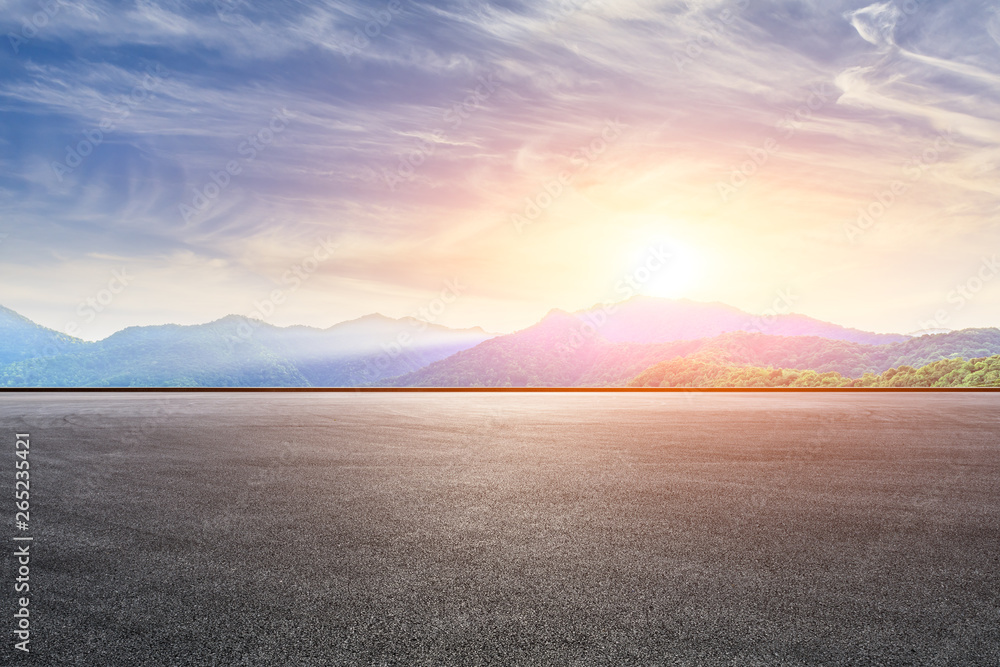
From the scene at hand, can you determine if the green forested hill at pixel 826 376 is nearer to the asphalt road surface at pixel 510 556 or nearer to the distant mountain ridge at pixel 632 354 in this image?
the distant mountain ridge at pixel 632 354

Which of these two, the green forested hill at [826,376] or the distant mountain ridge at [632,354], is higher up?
the distant mountain ridge at [632,354]

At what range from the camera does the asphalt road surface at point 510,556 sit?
2.72 metres

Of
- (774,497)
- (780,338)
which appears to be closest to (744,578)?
(774,497)

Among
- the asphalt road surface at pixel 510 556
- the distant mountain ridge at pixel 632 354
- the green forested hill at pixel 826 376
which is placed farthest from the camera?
the distant mountain ridge at pixel 632 354

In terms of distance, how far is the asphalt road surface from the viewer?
2.72 m

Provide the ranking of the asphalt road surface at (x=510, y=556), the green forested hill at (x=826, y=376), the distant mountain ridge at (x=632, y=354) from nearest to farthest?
the asphalt road surface at (x=510, y=556)
the green forested hill at (x=826, y=376)
the distant mountain ridge at (x=632, y=354)

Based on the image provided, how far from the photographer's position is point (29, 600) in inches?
127

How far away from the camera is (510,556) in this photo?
3.83 m

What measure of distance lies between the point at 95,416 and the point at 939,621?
14.5m

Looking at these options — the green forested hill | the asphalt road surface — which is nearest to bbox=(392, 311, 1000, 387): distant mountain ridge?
the green forested hill

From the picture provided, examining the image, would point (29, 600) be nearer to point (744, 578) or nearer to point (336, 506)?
point (336, 506)

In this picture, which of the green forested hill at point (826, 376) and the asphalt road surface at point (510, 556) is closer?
the asphalt road surface at point (510, 556)

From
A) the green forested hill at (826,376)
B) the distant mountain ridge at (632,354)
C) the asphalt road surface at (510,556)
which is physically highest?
the distant mountain ridge at (632,354)

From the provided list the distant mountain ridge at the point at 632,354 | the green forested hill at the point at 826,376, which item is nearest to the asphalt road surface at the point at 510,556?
the green forested hill at the point at 826,376
